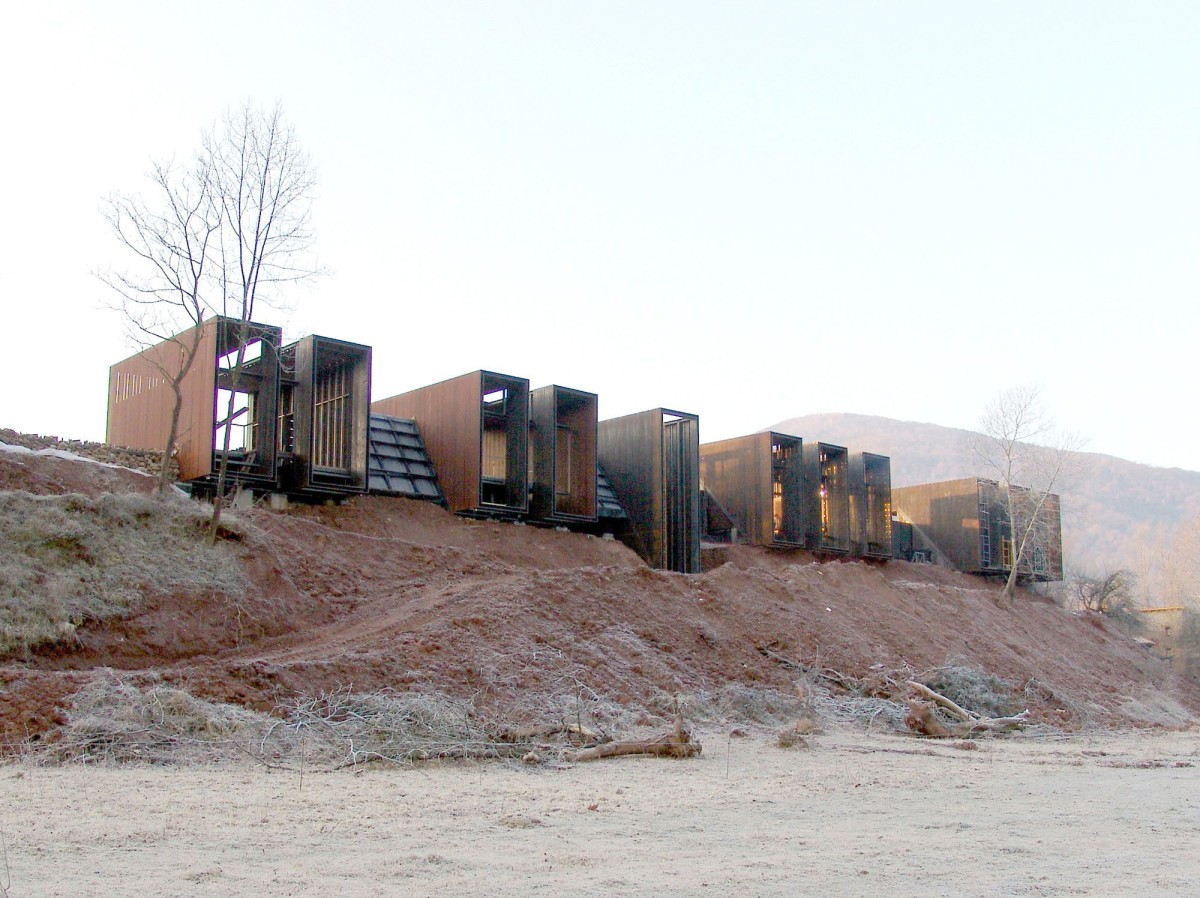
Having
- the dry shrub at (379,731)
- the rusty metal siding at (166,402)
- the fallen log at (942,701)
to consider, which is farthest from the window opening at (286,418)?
the fallen log at (942,701)

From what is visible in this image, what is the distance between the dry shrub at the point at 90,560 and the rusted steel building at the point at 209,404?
16.4 ft

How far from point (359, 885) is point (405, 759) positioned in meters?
4.80

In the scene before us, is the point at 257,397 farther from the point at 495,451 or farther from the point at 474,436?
the point at 495,451

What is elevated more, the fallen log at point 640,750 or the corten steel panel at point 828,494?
the corten steel panel at point 828,494

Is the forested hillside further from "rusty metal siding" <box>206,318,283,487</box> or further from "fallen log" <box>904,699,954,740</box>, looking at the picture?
"fallen log" <box>904,699,954,740</box>

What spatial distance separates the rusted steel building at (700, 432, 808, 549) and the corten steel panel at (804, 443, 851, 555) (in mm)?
1041

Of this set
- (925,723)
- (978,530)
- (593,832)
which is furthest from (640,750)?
(978,530)

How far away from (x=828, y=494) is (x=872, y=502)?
359cm

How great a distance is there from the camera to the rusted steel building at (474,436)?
27.6 meters

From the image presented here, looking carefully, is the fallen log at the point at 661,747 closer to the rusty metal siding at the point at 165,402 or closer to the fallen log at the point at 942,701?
the fallen log at the point at 942,701

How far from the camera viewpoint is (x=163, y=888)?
5.32 m

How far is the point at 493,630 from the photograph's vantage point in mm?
14398

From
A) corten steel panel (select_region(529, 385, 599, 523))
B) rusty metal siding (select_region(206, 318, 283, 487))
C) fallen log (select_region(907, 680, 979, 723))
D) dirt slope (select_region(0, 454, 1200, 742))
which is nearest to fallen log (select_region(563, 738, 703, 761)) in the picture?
dirt slope (select_region(0, 454, 1200, 742))

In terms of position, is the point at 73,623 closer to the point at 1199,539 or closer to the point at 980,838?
the point at 980,838
